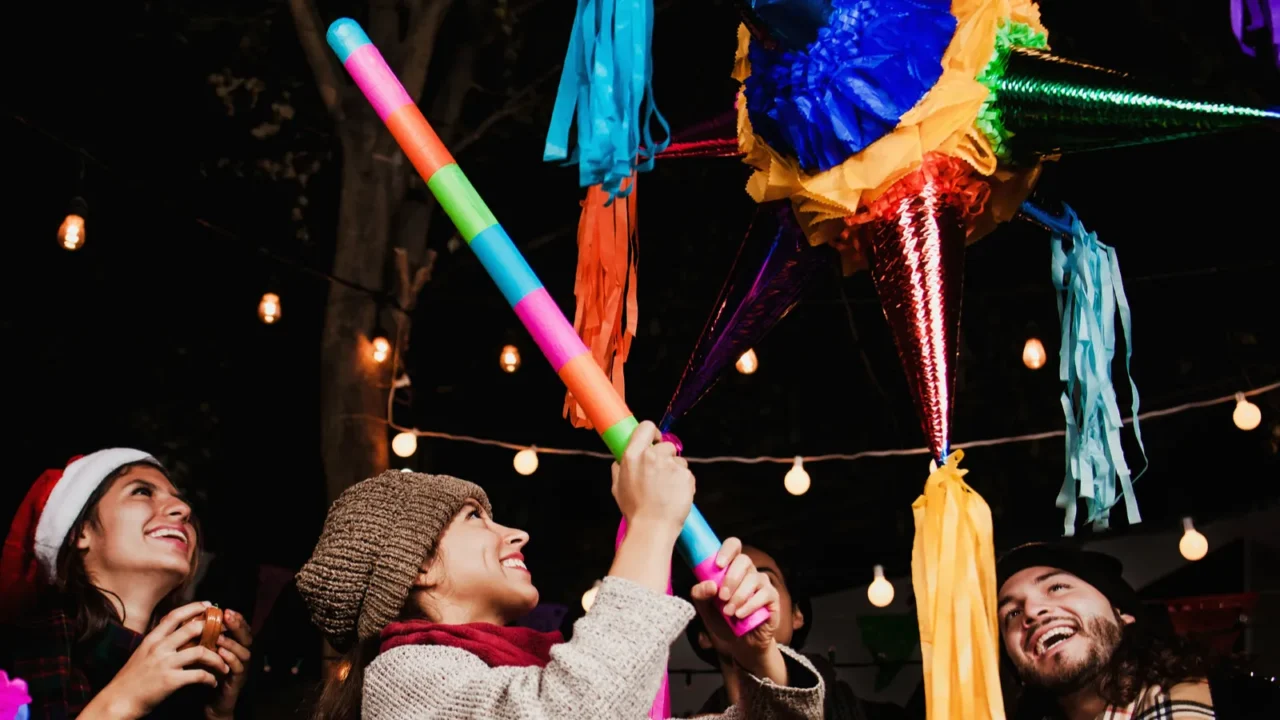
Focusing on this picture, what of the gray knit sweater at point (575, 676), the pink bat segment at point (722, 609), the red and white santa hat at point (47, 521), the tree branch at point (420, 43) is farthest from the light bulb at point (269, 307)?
the pink bat segment at point (722, 609)

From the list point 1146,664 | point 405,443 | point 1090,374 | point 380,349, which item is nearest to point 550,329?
point 1090,374

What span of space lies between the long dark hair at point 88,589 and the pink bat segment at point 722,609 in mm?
1301

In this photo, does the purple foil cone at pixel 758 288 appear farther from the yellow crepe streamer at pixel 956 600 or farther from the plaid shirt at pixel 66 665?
the plaid shirt at pixel 66 665

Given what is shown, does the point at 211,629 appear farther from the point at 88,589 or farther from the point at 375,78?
the point at 375,78

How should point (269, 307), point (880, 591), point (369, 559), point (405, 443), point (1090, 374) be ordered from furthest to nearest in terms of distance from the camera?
point (269, 307)
point (880, 591)
point (405, 443)
point (1090, 374)
point (369, 559)

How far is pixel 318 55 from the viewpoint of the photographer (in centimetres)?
444

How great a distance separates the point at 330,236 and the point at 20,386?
66.7 inches

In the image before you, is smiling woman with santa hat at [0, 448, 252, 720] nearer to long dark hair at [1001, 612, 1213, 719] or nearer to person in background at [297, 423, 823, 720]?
person in background at [297, 423, 823, 720]

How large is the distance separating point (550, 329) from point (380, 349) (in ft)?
9.35

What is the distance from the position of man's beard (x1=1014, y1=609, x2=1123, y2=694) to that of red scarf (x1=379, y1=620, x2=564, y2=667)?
1.50 meters

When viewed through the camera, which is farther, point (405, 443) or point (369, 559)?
point (405, 443)

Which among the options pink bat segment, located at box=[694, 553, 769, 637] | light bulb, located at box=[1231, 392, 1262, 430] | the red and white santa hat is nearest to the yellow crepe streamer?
pink bat segment, located at box=[694, 553, 769, 637]

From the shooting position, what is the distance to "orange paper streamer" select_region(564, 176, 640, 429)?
6.98ft

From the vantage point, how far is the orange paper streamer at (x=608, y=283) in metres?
A: 2.13
